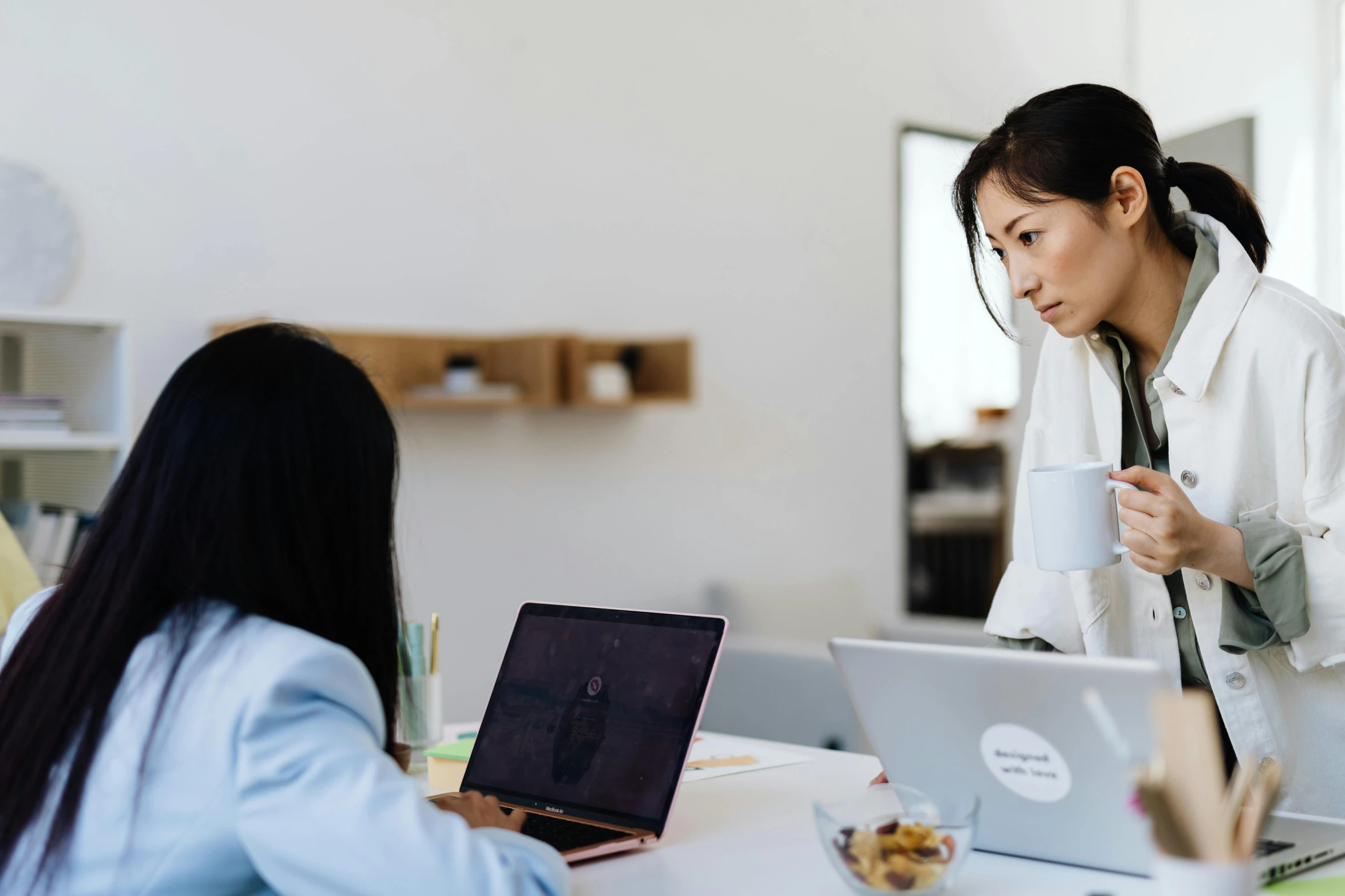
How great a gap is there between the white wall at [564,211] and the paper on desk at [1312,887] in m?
A: 2.59

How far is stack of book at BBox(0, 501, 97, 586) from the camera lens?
253 cm

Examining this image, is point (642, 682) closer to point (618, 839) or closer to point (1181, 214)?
point (618, 839)

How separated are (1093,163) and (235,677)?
1.12 meters

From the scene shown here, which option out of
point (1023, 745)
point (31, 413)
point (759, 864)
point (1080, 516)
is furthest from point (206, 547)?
point (31, 413)

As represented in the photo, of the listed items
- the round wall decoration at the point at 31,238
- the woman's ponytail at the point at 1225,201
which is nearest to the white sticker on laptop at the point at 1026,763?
the woman's ponytail at the point at 1225,201

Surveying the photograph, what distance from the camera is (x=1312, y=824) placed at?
1204 mm

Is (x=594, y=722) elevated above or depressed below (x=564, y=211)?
below

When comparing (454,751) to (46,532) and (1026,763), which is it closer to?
(1026,763)

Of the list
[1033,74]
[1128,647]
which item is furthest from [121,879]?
[1033,74]

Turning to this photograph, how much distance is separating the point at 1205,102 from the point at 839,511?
1.84m

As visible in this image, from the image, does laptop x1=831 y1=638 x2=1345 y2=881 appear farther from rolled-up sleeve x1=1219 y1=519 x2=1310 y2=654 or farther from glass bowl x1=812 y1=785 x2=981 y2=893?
rolled-up sleeve x1=1219 y1=519 x2=1310 y2=654

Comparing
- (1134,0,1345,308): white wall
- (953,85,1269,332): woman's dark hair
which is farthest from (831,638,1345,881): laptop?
(1134,0,1345,308): white wall

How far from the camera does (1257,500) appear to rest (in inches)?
57.7

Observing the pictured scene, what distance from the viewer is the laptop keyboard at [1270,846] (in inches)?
42.4
